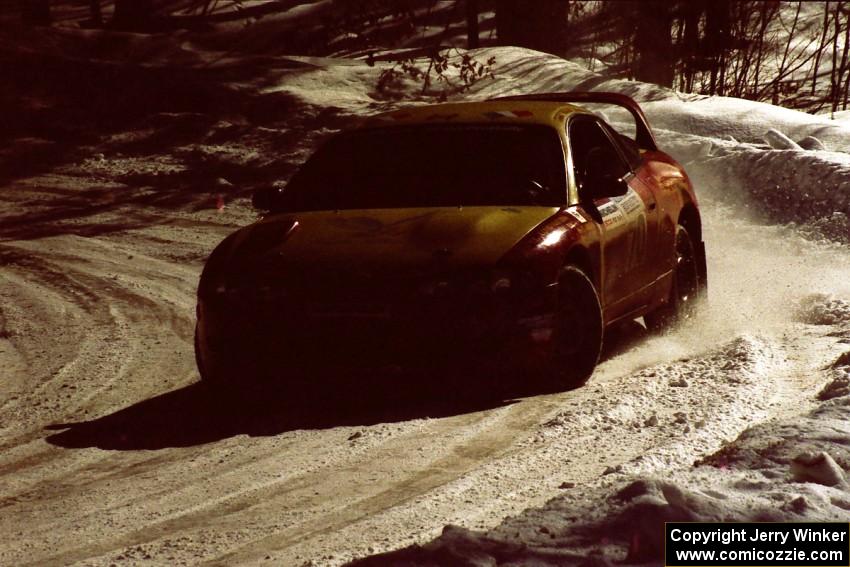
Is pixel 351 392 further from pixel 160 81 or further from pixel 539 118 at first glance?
pixel 160 81

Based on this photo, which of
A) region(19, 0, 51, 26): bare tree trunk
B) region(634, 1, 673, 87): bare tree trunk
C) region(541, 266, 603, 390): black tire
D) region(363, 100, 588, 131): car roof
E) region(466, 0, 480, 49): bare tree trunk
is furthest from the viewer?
region(19, 0, 51, 26): bare tree trunk

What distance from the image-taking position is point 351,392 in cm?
841

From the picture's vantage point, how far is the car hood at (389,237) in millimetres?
7840

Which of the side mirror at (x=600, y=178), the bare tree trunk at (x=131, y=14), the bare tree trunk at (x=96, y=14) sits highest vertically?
the side mirror at (x=600, y=178)

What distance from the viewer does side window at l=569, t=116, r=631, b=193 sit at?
8.88 m

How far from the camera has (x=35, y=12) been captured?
112ft

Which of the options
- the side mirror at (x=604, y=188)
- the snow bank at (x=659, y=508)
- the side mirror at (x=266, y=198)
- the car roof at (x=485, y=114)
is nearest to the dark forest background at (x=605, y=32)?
the car roof at (x=485, y=114)

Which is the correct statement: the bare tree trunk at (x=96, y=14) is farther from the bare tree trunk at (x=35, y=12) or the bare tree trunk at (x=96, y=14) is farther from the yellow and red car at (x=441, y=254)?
the yellow and red car at (x=441, y=254)

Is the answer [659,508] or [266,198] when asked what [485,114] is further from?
[659,508]

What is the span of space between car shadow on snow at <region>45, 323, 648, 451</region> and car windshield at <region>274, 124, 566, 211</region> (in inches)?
38.8

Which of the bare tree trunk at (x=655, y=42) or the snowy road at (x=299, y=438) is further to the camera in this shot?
the bare tree trunk at (x=655, y=42)

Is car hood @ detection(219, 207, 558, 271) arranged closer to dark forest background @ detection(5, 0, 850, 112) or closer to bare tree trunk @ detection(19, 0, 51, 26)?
dark forest background @ detection(5, 0, 850, 112)

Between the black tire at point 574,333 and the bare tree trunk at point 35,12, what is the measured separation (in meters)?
26.6

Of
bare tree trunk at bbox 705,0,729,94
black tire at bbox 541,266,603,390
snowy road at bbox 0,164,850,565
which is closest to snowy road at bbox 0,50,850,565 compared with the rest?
snowy road at bbox 0,164,850,565
